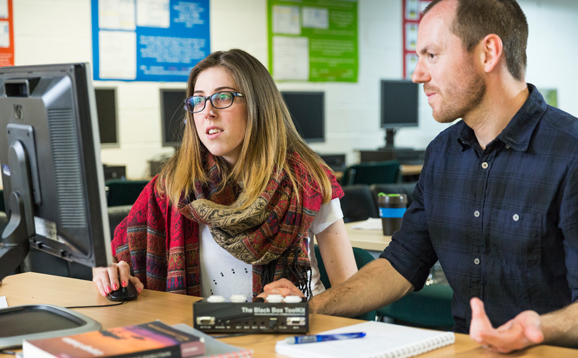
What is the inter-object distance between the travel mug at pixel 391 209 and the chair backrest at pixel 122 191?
51.3 inches

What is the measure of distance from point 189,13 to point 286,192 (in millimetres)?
3498

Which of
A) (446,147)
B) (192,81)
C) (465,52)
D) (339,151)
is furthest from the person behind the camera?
(339,151)

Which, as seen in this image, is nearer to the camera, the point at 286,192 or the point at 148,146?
the point at 286,192

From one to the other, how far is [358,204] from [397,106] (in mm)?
3271

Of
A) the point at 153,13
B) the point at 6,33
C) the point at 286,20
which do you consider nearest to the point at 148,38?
the point at 153,13

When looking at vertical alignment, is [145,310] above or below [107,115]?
below

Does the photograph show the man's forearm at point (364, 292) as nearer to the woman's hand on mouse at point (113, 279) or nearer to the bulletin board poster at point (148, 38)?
the woman's hand on mouse at point (113, 279)

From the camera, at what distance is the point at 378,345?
979mm

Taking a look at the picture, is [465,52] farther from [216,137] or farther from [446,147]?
[216,137]

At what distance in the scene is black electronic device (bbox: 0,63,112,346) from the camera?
1.03 m

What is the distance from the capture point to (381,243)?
7.34 feet

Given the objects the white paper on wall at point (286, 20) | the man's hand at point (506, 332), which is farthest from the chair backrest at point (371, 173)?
the man's hand at point (506, 332)

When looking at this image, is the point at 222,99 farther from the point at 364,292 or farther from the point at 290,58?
the point at 290,58

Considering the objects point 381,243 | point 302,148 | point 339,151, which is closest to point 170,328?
point 302,148
